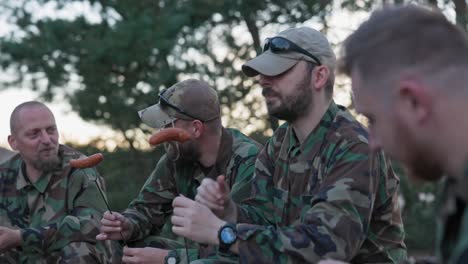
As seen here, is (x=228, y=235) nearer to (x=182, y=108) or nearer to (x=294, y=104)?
(x=294, y=104)

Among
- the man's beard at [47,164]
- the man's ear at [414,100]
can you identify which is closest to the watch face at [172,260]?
the man's beard at [47,164]

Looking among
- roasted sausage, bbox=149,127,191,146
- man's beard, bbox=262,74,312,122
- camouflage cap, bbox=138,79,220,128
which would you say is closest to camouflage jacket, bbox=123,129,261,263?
camouflage cap, bbox=138,79,220,128

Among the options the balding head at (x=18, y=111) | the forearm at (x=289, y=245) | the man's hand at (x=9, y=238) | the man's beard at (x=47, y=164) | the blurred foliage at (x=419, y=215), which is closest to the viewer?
the forearm at (x=289, y=245)

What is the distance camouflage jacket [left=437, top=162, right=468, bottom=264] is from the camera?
6.57ft

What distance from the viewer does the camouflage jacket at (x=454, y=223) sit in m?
2.00

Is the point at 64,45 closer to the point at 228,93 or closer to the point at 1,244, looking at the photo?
the point at 228,93

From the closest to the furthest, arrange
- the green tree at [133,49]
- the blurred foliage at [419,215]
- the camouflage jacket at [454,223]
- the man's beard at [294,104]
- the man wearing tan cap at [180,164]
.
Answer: the camouflage jacket at [454,223], the man's beard at [294,104], the man wearing tan cap at [180,164], the green tree at [133,49], the blurred foliage at [419,215]

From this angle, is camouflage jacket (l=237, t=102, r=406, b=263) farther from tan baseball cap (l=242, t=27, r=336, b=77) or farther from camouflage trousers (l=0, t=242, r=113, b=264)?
camouflage trousers (l=0, t=242, r=113, b=264)

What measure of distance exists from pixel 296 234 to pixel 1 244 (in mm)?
2504

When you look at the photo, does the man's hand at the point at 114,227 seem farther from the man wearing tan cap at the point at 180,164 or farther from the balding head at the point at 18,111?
the balding head at the point at 18,111

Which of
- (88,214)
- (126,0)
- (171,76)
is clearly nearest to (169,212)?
(88,214)

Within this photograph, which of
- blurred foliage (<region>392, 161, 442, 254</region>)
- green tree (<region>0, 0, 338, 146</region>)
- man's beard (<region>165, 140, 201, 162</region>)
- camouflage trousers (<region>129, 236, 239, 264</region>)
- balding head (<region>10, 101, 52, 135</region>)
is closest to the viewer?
camouflage trousers (<region>129, 236, 239, 264</region>)

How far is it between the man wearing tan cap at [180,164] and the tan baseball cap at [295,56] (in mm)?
861

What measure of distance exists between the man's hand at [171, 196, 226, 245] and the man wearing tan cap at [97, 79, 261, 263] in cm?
132
